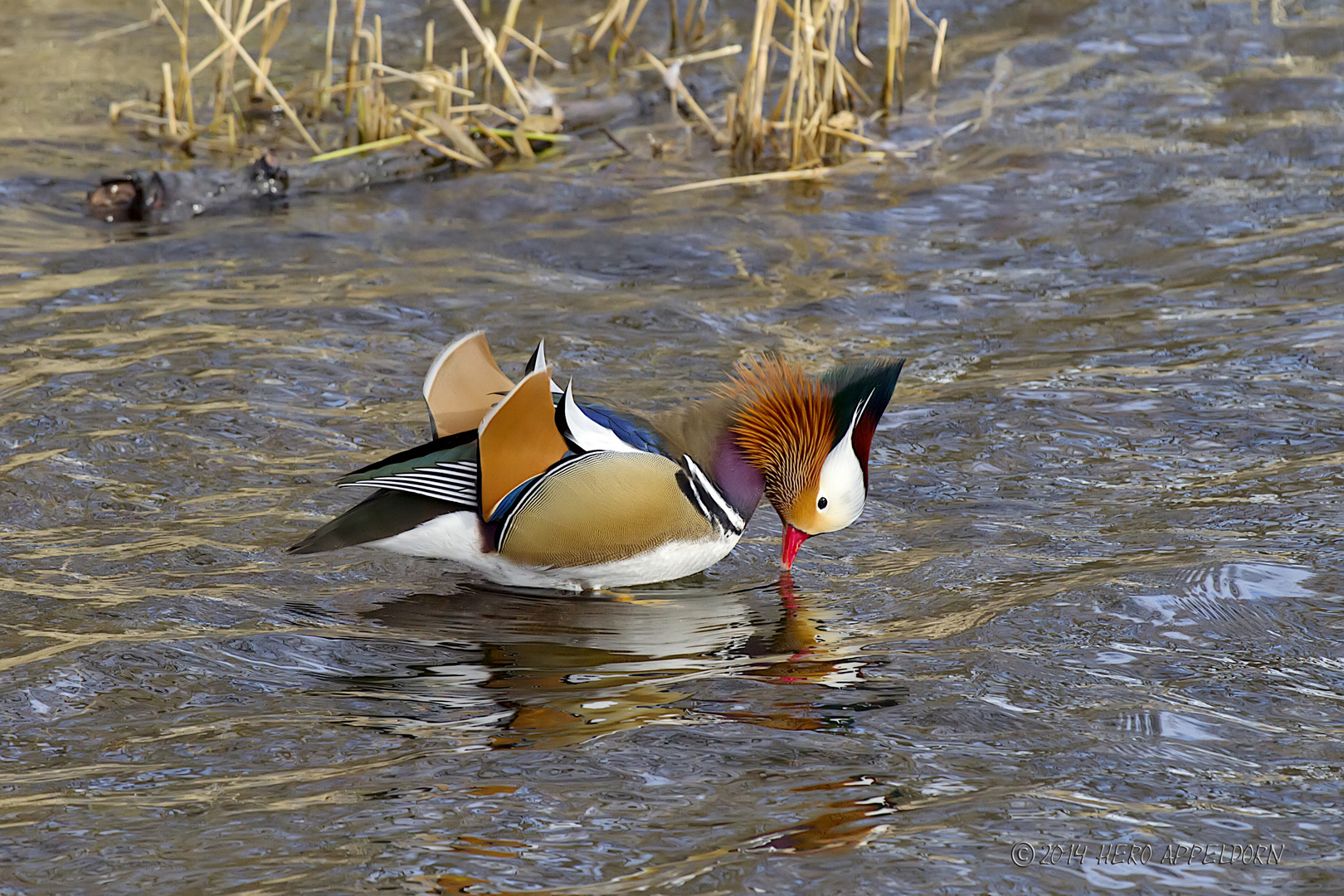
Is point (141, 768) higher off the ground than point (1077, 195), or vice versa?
point (1077, 195)

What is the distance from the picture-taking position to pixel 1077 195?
8.05 metres

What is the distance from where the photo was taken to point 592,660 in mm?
3924

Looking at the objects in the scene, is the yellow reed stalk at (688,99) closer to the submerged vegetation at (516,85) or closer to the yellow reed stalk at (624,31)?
the submerged vegetation at (516,85)

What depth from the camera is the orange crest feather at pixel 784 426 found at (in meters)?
4.23

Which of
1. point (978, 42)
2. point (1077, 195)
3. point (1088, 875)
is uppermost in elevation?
point (978, 42)

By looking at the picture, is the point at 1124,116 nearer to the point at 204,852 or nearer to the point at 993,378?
the point at 993,378

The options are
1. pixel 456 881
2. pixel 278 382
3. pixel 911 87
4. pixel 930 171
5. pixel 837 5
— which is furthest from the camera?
pixel 911 87

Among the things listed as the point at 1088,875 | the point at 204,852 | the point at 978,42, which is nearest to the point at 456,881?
the point at 204,852

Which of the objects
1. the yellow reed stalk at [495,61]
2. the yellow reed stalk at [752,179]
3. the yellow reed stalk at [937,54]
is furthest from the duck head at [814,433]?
the yellow reed stalk at [937,54]

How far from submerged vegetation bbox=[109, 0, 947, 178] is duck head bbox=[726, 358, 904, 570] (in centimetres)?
382

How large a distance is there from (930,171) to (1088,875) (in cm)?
611

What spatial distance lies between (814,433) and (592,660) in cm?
89

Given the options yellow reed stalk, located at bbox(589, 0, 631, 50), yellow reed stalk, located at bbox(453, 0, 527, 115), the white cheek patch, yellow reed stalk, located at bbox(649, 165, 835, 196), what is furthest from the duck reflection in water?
yellow reed stalk, located at bbox(589, 0, 631, 50)

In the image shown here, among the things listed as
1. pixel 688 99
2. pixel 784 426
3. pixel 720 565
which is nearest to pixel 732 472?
pixel 784 426
